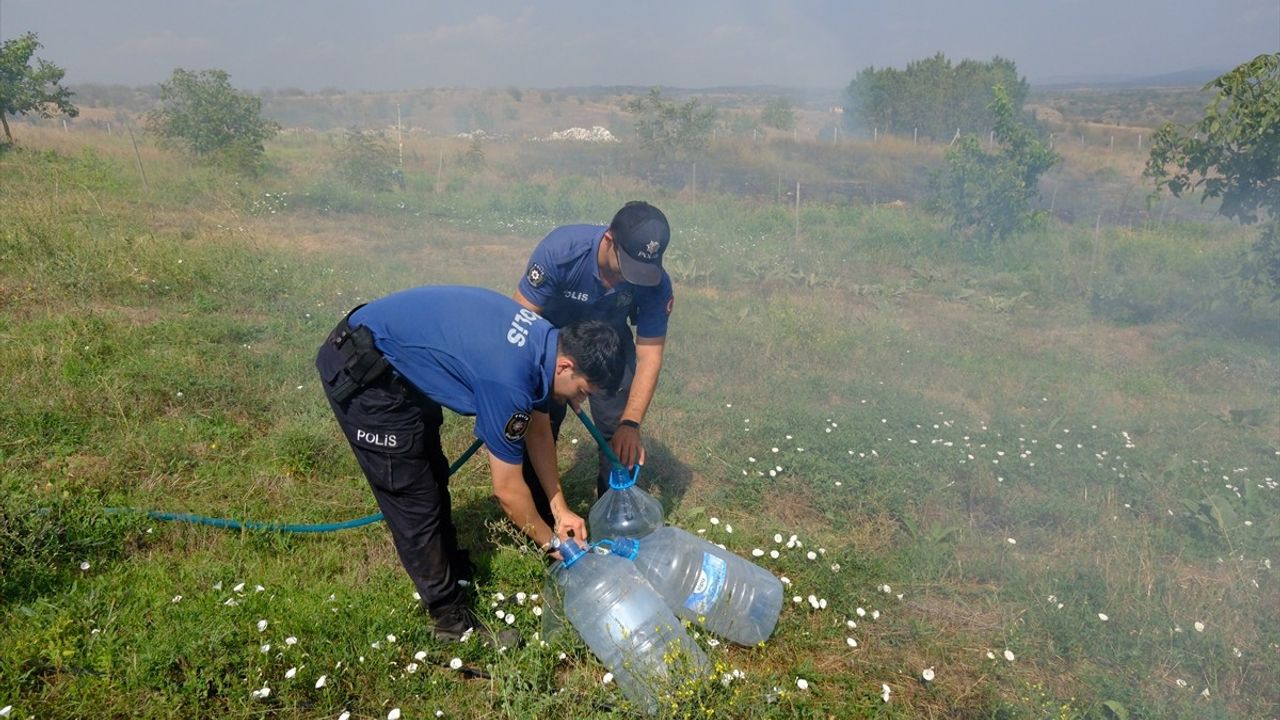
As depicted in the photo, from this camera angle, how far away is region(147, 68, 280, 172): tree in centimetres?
1324

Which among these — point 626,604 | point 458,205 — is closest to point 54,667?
point 626,604

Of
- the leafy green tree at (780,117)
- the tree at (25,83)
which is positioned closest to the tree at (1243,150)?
the tree at (25,83)

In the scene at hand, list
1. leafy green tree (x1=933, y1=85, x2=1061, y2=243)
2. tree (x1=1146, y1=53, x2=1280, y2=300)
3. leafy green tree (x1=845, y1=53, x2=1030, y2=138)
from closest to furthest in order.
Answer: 1. tree (x1=1146, y1=53, x2=1280, y2=300)
2. leafy green tree (x1=933, y1=85, x2=1061, y2=243)
3. leafy green tree (x1=845, y1=53, x2=1030, y2=138)

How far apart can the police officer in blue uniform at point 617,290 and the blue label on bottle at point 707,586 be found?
541 mm

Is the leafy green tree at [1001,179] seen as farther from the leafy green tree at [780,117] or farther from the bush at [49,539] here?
the leafy green tree at [780,117]

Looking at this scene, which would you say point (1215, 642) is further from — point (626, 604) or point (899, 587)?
point (626, 604)

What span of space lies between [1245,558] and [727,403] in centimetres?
297

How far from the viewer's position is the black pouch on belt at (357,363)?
2398 millimetres

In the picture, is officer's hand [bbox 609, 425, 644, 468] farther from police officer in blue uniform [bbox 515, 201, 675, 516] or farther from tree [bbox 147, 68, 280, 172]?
tree [bbox 147, 68, 280, 172]

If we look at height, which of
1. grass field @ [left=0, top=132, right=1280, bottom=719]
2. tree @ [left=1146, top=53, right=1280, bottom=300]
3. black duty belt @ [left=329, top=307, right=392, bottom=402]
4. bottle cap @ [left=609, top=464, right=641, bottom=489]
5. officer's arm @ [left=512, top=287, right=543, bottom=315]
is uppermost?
tree @ [left=1146, top=53, right=1280, bottom=300]

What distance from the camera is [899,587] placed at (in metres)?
3.23

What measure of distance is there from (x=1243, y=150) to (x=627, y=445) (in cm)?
768

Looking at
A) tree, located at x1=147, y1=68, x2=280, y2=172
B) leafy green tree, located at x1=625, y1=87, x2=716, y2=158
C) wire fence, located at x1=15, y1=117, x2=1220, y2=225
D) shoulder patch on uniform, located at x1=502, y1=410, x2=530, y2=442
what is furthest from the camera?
leafy green tree, located at x1=625, y1=87, x2=716, y2=158

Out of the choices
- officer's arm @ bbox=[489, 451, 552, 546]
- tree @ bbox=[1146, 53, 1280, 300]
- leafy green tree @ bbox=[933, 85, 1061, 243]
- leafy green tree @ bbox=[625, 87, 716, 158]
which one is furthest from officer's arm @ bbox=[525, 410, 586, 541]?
leafy green tree @ bbox=[625, 87, 716, 158]
